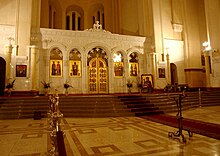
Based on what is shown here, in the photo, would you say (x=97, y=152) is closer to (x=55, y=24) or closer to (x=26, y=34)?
(x=26, y=34)

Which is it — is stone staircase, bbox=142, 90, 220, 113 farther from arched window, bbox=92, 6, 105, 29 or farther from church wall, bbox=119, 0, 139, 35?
arched window, bbox=92, 6, 105, 29

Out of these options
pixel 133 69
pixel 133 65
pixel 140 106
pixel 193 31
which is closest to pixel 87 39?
pixel 133 65

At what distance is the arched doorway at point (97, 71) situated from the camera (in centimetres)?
1284

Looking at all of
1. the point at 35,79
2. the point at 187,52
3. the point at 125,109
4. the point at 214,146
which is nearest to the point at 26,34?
the point at 35,79

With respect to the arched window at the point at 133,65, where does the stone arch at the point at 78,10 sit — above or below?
above

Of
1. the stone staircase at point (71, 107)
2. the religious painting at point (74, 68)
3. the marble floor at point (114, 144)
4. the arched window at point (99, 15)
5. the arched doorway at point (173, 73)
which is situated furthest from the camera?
the arched window at point (99, 15)

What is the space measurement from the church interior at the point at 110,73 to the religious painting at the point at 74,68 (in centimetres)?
7

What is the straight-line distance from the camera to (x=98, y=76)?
1299 centimetres

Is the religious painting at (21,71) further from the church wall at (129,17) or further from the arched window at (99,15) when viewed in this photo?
the arched window at (99,15)

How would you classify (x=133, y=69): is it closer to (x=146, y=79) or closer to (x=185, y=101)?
(x=146, y=79)

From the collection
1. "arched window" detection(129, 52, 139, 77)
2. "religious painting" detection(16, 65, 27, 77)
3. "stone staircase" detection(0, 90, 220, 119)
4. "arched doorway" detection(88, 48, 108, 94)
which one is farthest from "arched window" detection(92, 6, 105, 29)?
"stone staircase" detection(0, 90, 220, 119)

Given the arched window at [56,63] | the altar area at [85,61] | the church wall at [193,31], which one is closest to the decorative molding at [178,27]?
the church wall at [193,31]

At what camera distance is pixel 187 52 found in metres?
15.0

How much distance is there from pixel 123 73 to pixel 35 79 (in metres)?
6.55
